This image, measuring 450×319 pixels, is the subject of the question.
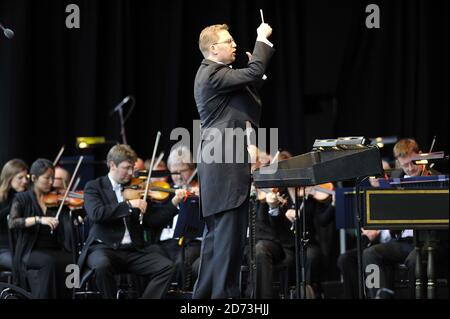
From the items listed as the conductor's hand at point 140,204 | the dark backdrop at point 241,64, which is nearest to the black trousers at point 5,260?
the conductor's hand at point 140,204

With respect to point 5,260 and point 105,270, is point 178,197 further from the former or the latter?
point 5,260

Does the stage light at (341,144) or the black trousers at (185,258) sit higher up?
the stage light at (341,144)

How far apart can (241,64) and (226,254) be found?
4191mm

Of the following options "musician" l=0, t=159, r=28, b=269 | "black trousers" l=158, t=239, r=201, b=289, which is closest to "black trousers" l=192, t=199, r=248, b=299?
"black trousers" l=158, t=239, r=201, b=289

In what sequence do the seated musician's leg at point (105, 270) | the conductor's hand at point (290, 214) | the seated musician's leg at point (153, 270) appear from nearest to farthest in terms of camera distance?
1. the seated musician's leg at point (105, 270)
2. the seated musician's leg at point (153, 270)
3. the conductor's hand at point (290, 214)

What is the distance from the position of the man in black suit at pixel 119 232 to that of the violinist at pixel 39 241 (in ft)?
1.34

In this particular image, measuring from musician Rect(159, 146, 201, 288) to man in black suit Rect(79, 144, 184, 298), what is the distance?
0.41 m

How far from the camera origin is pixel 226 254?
4438mm

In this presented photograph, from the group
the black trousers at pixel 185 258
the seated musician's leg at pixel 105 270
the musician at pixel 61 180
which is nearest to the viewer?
the seated musician's leg at pixel 105 270

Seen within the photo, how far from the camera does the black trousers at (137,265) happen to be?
6.04 metres

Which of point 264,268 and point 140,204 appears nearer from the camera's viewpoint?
point 140,204

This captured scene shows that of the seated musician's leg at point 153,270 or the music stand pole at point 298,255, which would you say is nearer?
the music stand pole at point 298,255

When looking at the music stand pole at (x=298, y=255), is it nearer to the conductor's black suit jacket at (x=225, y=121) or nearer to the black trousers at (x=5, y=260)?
the conductor's black suit jacket at (x=225, y=121)

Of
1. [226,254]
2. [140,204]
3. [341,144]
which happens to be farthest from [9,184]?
[341,144]
